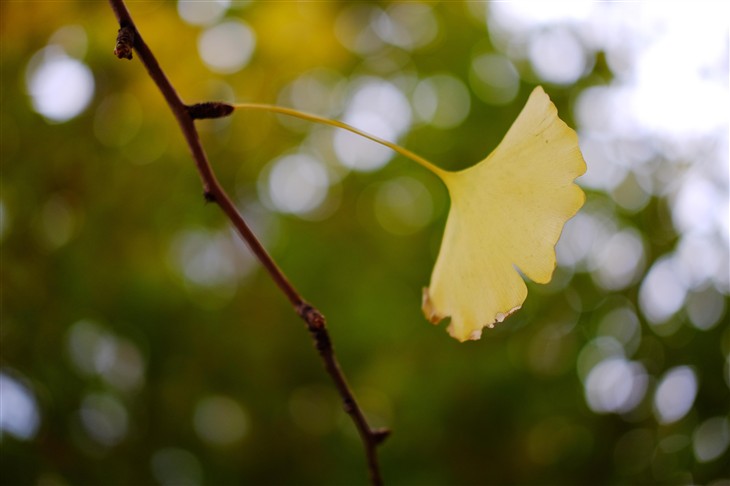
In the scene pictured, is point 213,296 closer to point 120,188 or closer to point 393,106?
point 120,188

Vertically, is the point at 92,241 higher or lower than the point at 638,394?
higher

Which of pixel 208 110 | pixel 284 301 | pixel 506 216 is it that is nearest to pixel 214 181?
pixel 208 110

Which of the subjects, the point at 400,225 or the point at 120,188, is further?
the point at 400,225

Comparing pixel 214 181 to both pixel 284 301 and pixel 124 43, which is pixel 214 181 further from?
pixel 284 301

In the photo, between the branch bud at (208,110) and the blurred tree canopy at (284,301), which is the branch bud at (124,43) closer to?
the branch bud at (208,110)

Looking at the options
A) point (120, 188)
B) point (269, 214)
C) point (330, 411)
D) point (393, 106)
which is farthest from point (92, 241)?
point (393, 106)

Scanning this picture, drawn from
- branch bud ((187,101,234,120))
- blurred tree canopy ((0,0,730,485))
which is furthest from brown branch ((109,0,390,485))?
blurred tree canopy ((0,0,730,485))

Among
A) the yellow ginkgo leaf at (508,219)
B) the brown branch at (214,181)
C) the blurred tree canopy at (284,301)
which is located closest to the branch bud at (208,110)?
the brown branch at (214,181)

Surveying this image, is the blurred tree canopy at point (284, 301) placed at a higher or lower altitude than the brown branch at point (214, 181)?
lower

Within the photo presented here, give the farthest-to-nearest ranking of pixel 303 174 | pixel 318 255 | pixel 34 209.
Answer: pixel 303 174 → pixel 318 255 → pixel 34 209
